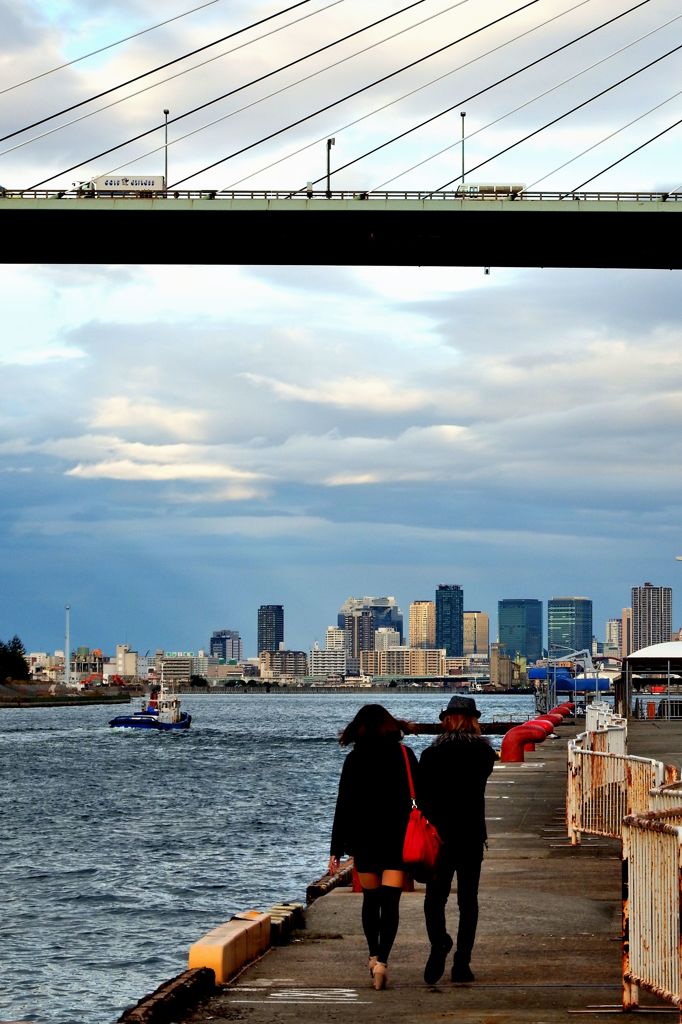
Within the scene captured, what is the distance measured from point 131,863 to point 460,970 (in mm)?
20835

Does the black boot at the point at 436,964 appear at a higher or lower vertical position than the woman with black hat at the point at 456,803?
lower

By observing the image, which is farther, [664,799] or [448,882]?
[664,799]

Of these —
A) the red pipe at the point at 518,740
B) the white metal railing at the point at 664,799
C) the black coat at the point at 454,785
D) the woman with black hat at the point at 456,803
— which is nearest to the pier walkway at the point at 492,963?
the woman with black hat at the point at 456,803

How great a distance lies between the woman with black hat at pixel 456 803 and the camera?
8602mm

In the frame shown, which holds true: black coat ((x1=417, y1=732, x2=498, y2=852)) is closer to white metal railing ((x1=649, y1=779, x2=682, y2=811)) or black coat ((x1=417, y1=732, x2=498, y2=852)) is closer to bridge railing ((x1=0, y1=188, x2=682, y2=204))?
white metal railing ((x1=649, y1=779, x2=682, y2=811))

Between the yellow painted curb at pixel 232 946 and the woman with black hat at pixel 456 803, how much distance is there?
55.9 inches

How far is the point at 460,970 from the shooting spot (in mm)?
9016

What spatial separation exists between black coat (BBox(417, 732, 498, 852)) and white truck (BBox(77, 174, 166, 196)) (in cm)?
3954

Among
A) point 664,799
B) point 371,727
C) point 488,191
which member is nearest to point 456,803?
point 371,727

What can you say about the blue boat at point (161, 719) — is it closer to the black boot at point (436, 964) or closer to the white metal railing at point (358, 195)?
the white metal railing at point (358, 195)

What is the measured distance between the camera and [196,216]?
4641 centimetres

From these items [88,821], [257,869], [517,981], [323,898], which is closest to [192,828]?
[88,821]

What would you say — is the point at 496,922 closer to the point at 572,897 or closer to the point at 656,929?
the point at 572,897

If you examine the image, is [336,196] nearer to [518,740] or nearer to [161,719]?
[518,740]
